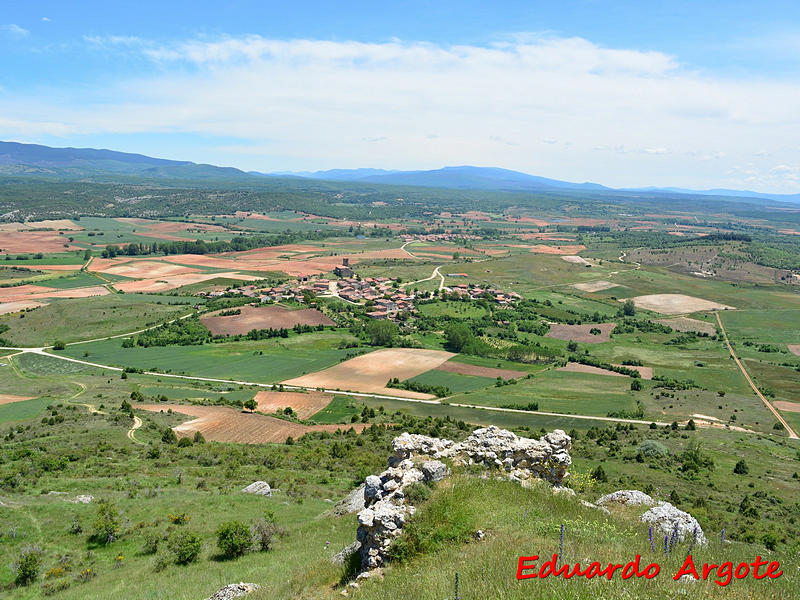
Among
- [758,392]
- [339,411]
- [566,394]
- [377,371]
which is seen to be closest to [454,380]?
[377,371]

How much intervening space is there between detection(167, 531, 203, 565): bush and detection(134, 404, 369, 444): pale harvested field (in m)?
25.7

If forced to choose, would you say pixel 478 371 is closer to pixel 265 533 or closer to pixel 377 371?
pixel 377 371

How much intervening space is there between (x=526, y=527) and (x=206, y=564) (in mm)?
15220

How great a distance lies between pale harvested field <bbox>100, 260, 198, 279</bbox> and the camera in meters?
159

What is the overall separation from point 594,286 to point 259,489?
153m

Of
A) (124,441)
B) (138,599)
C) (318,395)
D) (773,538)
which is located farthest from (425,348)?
(138,599)

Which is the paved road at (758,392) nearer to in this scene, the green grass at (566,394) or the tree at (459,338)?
the green grass at (566,394)

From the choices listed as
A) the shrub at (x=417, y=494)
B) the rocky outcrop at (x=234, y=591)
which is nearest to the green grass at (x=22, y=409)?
the rocky outcrop at (x=234, y=591)

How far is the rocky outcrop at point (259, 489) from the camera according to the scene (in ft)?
108

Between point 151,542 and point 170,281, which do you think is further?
point 170,281

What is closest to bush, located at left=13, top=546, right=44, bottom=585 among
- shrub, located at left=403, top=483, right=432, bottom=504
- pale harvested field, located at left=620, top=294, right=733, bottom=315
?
shrub, located at left=403, top=483, right=432, bottom=504

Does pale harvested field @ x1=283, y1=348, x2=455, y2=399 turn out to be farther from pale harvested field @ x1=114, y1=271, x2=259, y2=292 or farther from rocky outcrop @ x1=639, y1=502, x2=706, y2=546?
pale harvested field @ x1=114, y1=271, x2=259, y2=292

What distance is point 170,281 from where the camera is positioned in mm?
152000

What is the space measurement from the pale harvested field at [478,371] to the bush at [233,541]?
212ft
